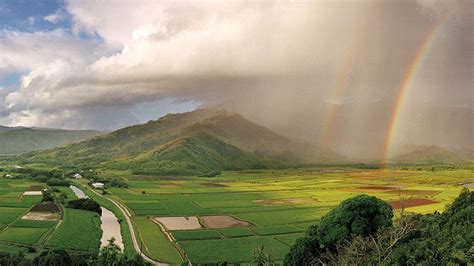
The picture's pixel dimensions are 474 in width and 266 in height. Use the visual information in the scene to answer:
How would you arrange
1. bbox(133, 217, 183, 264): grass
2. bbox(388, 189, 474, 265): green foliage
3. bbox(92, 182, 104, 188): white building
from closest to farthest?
bbox(388, 189, 474, 265): green foliage → bbox(133, 217, 183, 264): grass → bbox(92, 182, 104, 188): white building

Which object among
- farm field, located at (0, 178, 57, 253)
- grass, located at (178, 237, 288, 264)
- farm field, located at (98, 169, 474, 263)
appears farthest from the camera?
farm field, located at (0, 178, 57, 253)

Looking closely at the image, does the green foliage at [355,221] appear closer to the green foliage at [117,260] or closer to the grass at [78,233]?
the green foliage at [117,260]

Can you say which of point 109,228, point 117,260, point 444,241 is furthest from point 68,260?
point 444,241

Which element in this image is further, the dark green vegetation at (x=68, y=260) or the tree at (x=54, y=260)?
the tree at (x=54, y=260)

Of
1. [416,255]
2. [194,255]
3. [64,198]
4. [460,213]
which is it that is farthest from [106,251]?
[64,198]

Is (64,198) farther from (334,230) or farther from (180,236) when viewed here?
(334,230)

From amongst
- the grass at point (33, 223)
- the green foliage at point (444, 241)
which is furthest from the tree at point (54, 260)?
the green foliage at point (444, 241)

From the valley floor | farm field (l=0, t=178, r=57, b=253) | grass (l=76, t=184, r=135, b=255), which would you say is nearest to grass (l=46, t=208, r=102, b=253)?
the valley floor

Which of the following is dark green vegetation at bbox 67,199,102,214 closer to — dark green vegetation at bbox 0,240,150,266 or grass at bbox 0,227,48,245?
grass at bbox 0,227,48,245
